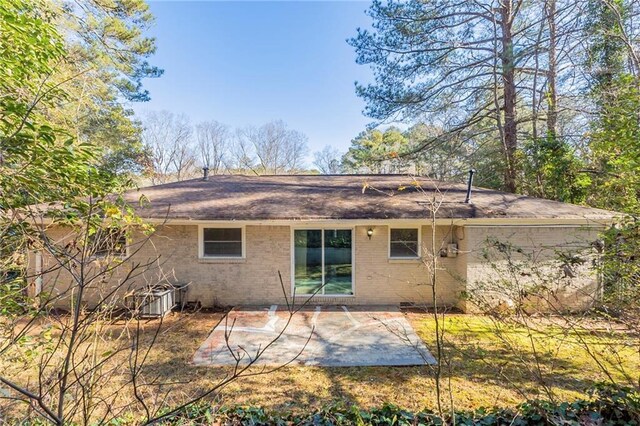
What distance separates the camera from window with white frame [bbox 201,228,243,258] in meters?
9.66

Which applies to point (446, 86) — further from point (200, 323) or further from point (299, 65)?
point (200, 323)

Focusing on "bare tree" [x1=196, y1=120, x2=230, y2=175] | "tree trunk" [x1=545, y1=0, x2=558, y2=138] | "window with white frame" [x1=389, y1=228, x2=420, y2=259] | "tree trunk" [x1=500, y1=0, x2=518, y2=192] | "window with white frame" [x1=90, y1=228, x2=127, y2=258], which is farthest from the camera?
"bare tree" [x1=196, y1=120, x2=230, y2=175]

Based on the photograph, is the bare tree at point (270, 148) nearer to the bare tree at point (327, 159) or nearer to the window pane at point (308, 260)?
the bare tree at point (327, 159)

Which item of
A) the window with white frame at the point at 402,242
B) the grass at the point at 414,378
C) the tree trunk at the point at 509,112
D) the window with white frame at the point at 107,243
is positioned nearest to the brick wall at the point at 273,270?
the window with white frame at the point at 402,242

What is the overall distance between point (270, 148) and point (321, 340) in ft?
119

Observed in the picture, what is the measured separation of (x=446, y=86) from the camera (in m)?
14.9

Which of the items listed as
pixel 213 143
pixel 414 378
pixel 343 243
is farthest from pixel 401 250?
pixel 213 143

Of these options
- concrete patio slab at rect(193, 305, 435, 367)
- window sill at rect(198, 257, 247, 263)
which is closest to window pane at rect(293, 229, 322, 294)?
concrete patio slab at rect(193, 305, 435, 367)

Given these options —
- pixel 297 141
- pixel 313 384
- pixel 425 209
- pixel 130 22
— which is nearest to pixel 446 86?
pixel 425 209

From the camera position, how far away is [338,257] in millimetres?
9969

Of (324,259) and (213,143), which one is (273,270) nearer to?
(324,259)

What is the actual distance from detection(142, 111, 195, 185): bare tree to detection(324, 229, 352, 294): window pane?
101 ft

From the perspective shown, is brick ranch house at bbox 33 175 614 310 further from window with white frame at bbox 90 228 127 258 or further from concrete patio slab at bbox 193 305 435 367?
window with white frame at bbox 90 228 127 258

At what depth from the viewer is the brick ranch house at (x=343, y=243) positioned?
29.5 feet
